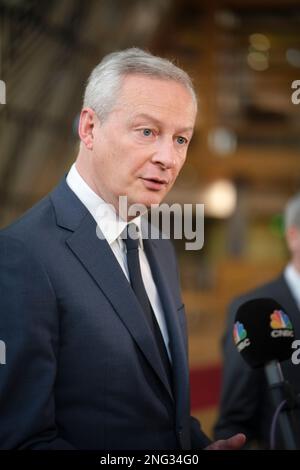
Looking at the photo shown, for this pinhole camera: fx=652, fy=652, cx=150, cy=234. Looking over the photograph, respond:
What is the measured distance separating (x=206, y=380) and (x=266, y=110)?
21.9 ft

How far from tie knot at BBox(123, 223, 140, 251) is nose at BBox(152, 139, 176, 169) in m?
0.15

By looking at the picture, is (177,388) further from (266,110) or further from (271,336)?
(266,110)

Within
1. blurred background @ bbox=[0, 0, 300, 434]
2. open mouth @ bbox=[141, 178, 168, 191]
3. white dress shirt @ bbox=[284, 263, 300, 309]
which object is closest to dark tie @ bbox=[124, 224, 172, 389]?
open mouth @ bbox=[141, 178, 168, 191]

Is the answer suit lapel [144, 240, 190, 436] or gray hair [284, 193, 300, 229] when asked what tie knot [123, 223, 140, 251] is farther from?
gray hair [284, 193, 300, 229]

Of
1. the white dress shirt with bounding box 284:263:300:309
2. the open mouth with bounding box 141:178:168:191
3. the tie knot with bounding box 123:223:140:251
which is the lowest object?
the tie knot with bounding box 123:223:140:251

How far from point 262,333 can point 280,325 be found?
0.04m

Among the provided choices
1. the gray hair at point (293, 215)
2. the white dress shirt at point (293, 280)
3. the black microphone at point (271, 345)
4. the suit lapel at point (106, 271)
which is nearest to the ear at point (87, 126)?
the suit lapel at point (106, 271)

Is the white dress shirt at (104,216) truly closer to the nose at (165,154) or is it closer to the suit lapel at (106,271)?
the suit lapel at (106,271)

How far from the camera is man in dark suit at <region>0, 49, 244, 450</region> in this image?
0.93 metres

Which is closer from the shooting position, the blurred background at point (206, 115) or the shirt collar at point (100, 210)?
the shirt collar at point (100, 210)

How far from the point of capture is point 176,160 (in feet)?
3.51

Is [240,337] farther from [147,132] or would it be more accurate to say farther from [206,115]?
[206,115]

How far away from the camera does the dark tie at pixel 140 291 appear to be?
110cm

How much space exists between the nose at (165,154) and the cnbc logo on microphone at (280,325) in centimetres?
29
